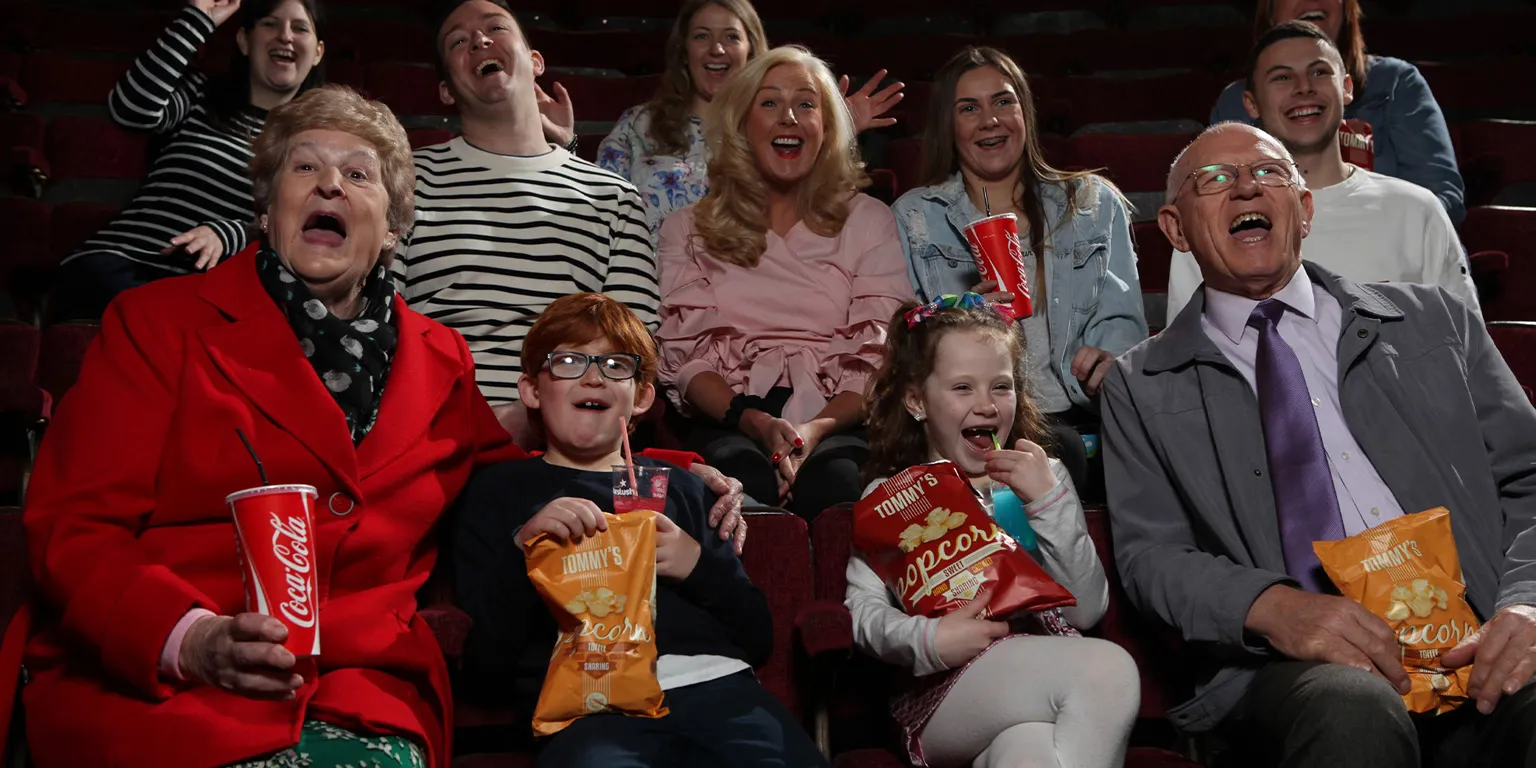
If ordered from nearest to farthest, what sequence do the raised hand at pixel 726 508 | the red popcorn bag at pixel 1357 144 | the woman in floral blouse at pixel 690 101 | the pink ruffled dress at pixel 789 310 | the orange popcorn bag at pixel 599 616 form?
the orange popcorn bag at pixel 599 616 < the raised hand at pixel 726 508 < the pink ruffled dress at pixel 789 310 < the red popcorn bag at pixel 1357 144 < the woman in floral blouse at pixel 690 101

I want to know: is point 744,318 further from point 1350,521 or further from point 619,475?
→ point 1350,521

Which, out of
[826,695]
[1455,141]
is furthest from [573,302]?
[1455,141]

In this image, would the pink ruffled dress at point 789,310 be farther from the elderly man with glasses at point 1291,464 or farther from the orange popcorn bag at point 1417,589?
the orange popcorn bag at point 1417,589

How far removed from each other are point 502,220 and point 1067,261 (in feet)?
3.25

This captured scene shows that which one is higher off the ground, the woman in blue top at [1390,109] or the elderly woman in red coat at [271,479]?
the woman in blue top at [1390,109]

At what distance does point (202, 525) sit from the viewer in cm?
138

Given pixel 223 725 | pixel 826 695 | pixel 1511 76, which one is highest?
pixel 1511 76

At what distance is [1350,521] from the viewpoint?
157 cm

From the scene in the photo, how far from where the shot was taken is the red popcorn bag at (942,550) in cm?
142

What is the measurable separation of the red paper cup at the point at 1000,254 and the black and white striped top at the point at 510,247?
584mm

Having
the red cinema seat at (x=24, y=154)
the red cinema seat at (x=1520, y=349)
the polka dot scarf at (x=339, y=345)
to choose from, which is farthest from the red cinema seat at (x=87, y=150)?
the red cinema seat at (x=1520, y=349)

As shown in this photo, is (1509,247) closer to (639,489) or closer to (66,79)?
(639,489)

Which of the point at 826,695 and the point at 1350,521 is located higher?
the point at 1350,521

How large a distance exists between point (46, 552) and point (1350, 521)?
56.7 inches
